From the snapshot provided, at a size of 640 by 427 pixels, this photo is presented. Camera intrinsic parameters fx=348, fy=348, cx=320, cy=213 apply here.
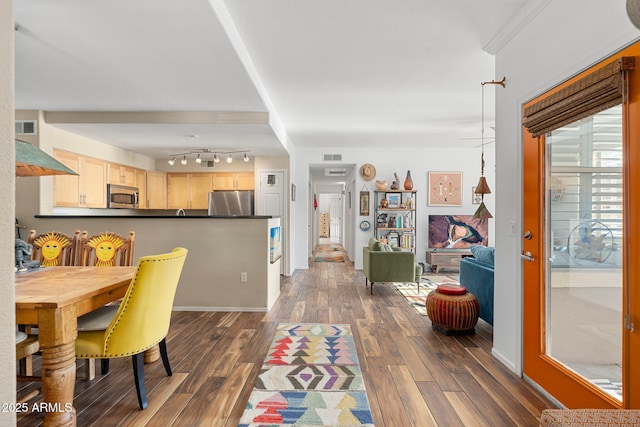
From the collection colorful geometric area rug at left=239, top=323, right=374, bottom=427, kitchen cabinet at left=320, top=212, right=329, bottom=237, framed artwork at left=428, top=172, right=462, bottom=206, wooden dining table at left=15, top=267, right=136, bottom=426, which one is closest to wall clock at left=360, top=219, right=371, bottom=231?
framed artwork at left=428, top=172, right=462, bottom=206

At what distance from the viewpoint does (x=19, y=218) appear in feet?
13.5

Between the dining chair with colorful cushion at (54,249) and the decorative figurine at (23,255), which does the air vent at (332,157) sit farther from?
the decorative figurine at (23,255)

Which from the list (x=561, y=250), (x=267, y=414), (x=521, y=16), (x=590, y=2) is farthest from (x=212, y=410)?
(x=521, y=16)

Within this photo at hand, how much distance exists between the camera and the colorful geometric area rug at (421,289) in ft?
14.8

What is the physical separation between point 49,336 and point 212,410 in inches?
37.9

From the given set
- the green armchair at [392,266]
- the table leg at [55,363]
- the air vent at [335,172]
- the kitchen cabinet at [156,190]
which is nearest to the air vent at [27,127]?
the kitchen cabinet at [156,190]

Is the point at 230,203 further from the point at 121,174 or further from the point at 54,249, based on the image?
the point at 54,249

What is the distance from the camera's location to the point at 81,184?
493 centimetres

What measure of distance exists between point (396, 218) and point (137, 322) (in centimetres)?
588

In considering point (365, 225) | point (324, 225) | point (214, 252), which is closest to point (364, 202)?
point (365, 225)

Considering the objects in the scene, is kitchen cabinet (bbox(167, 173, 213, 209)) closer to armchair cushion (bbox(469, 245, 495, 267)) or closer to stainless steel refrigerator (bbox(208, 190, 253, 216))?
stainless steel refrigerator (bbox(208, 190, 253, 216))

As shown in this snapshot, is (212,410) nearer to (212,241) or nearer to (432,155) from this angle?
(212,241)

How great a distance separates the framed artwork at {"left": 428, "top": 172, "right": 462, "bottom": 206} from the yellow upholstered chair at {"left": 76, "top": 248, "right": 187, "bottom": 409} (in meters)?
6.18

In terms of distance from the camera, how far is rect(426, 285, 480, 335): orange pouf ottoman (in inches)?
130
